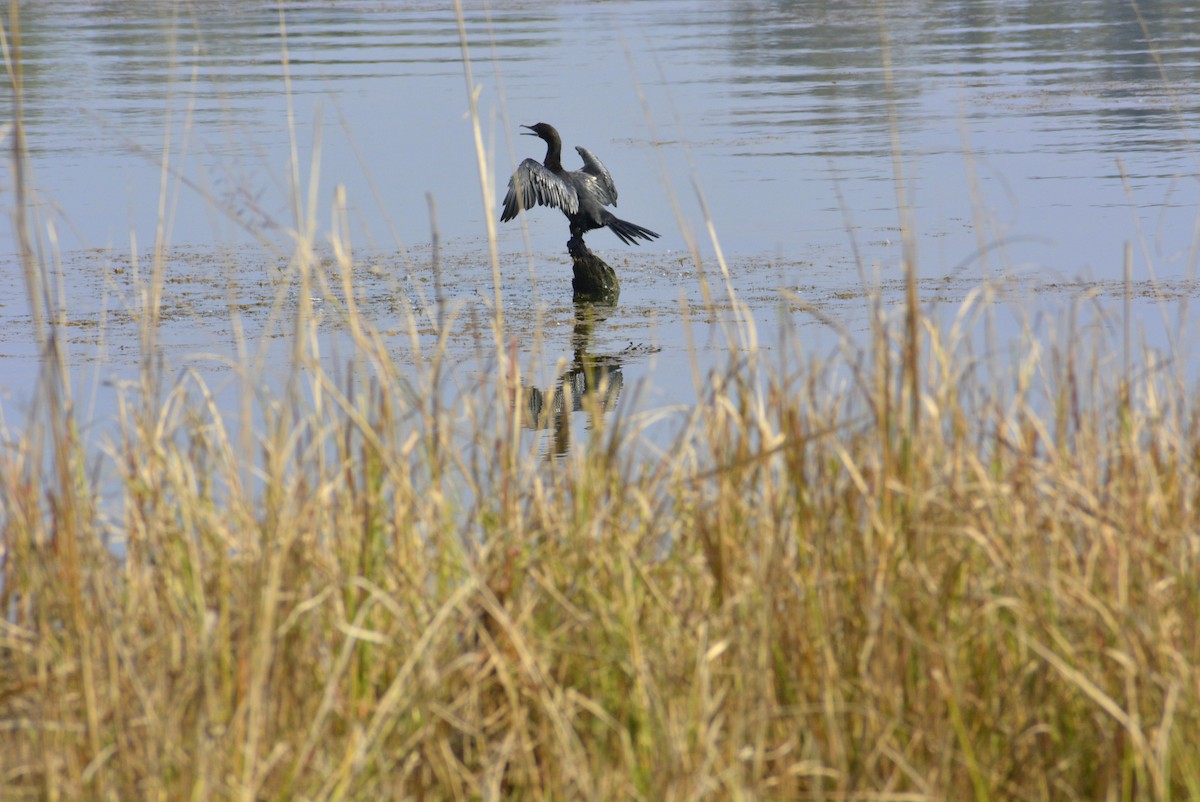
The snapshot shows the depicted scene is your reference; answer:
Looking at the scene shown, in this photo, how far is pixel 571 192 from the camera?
8203 mm

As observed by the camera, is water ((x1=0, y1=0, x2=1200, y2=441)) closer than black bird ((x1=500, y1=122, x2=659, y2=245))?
Yes

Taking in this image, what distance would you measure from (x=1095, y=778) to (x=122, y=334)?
17.9 ft

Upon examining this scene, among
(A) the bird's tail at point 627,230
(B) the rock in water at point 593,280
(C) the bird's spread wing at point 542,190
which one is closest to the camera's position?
(B) the rock in water at point 593,280

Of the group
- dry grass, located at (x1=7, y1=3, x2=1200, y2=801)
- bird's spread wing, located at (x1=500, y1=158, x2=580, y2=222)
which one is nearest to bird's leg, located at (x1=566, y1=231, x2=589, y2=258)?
bird's spread wing, located at (x1=500, y1=158, x2=580, y2=222)

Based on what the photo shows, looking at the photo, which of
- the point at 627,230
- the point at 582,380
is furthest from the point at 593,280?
the point at 582,380

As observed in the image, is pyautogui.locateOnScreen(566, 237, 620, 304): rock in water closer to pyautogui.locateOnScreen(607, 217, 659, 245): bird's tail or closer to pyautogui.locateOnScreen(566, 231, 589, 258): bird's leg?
pyautogui.locateOnScreen(566, 231, 589, 258): bird's leg

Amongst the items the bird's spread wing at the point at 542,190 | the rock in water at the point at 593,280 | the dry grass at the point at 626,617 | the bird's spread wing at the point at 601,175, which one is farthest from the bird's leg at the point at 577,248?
the dry grass at the point at 626,617

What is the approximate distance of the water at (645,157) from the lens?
674 centimetres

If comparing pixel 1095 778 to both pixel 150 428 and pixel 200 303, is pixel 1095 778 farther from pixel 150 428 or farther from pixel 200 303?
pixel 200 303

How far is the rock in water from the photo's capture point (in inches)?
308

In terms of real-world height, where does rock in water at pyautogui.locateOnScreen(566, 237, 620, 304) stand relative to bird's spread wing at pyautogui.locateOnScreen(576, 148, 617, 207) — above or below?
below

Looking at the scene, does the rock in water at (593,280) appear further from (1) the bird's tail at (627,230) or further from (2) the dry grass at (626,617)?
(2) the dry grass at (626,617)

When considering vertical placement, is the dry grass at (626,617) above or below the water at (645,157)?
below

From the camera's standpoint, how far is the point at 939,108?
44.1 ft
